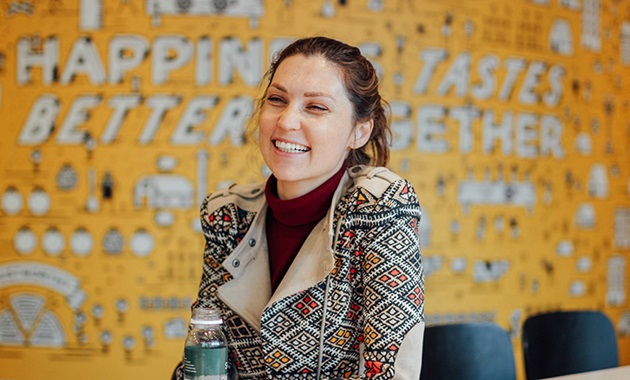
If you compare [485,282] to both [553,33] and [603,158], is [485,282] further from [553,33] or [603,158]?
[553,33]

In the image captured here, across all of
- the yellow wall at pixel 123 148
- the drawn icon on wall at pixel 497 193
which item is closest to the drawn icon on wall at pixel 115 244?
the yellow wall at pixel 123 148

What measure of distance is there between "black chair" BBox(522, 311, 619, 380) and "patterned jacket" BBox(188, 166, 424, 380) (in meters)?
1.18

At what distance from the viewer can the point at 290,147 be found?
76.9 inches

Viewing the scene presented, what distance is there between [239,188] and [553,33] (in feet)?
10.9

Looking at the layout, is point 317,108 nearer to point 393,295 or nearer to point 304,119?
point 304,119

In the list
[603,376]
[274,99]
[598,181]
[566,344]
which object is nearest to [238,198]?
[274,99]

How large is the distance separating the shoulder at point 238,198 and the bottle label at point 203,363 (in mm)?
602

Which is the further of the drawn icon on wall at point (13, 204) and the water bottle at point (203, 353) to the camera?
the drawn icon on wall at point (13, 204)

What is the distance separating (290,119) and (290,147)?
0.08 metres

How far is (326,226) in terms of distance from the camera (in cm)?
194

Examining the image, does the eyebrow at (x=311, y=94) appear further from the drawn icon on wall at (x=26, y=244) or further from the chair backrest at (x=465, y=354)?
the drawn icon on wall at (x=26, y=244)

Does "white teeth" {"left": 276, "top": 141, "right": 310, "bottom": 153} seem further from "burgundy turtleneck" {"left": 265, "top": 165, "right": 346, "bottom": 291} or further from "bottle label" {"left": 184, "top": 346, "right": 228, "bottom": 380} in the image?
"bottle label" {"left": 184, "top": 346, "right": 228, "bottom": 380}

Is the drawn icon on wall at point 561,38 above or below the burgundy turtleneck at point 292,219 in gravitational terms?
above

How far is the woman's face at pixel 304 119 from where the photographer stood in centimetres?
195
